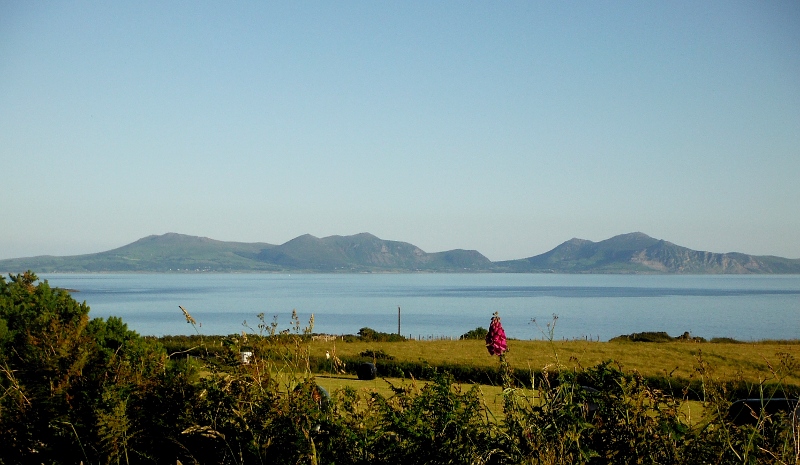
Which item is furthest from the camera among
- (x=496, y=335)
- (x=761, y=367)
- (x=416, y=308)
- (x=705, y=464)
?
(x=416, y=308)

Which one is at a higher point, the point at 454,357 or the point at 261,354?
the point at 261,354

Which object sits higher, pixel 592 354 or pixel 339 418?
pixel 339 418

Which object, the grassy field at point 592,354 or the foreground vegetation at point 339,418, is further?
the grassy field at point 592,354

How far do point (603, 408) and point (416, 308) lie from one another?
386 ft

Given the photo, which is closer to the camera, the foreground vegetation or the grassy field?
the foreground vegetation

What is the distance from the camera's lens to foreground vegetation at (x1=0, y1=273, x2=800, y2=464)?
397cm

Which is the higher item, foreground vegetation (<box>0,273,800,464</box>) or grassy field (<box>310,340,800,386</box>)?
foreground vegetation (<box>0,273,800,464</box>)

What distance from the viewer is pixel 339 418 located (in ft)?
14.7

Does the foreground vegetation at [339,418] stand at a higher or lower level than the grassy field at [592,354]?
higher

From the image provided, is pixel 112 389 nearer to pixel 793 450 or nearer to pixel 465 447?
pixel 465 447

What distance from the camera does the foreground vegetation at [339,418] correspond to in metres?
3.97

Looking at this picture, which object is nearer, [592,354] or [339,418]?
[339,418]

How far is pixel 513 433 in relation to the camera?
409cm

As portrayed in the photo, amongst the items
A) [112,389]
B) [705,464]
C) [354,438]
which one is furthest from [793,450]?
[112,389]
